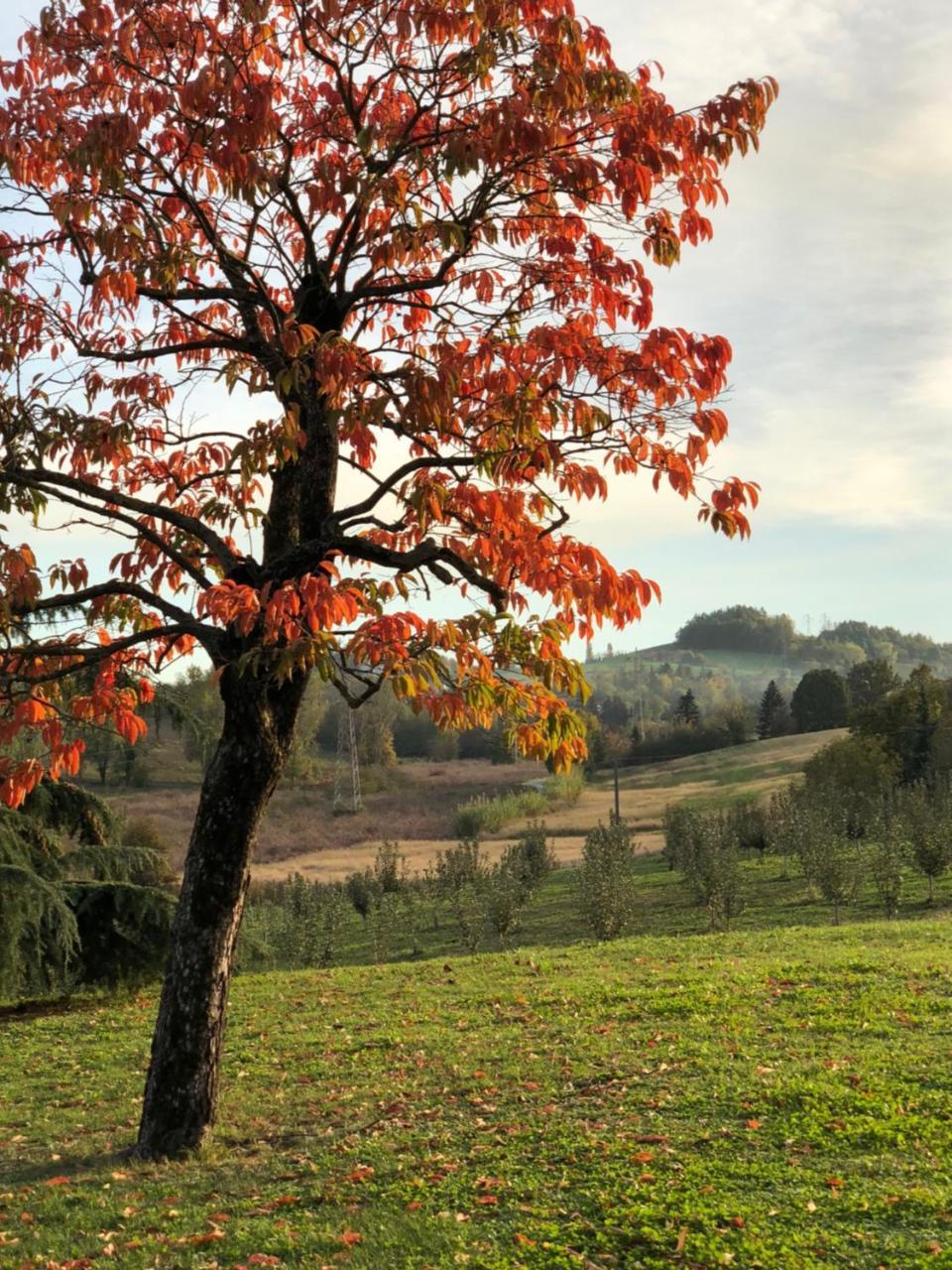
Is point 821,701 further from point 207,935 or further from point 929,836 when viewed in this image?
point 207,935

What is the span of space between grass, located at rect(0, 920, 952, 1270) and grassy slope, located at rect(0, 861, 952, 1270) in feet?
0.06

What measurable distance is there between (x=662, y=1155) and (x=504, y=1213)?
90 centimetres

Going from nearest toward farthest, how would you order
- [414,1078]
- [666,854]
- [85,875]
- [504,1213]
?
[504,1213]
[414,1078]
[85,875]
[666,854]

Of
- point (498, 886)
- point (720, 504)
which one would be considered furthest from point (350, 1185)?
point (498, 886)

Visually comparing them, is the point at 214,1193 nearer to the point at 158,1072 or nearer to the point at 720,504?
the point at 158,1072

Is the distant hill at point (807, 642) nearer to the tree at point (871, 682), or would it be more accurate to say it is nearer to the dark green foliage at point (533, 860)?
the tree at point (871, 682)

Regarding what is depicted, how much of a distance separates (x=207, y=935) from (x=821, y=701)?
6556cm

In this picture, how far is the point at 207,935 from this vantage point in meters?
5.74

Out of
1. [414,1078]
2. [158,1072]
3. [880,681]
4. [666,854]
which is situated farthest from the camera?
[880,681]

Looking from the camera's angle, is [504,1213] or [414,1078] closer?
[504,1213]

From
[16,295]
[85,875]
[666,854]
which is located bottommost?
[666,854]

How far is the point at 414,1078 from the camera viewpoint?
6.95 meters

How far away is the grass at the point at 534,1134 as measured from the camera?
4203 millimetres

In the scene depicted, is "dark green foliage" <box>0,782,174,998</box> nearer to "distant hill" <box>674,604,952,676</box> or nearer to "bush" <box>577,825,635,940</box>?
"bush" <box>577,825,635,940</box>
